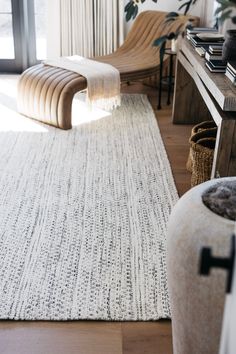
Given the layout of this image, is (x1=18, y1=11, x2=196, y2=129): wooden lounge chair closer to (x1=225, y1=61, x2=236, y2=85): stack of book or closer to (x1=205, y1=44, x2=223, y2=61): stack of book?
(x1=205, y1=44, x2=223, y2=61): stack of book

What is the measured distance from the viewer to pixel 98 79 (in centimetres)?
332

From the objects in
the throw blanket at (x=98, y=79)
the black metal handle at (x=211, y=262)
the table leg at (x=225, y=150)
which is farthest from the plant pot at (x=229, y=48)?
the black metal handle at (x=211, y=262)

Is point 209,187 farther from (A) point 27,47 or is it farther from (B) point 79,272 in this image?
(A) point 27,47

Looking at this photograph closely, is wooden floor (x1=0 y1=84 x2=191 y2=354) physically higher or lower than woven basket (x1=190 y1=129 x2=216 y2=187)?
lower

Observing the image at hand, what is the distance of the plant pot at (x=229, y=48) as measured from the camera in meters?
2.27

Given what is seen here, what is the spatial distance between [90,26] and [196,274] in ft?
12.5

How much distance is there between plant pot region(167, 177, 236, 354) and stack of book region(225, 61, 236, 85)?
3.27ft

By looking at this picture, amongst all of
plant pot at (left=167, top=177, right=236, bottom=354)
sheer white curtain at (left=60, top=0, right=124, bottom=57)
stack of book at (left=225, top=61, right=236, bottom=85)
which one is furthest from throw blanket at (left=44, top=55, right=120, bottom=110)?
plant pot at (left=167, top=177, right=236, bottom=354)

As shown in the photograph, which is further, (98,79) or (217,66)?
(98,79)

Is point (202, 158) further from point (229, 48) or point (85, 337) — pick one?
point (85, 337)

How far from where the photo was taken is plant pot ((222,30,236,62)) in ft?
7.45

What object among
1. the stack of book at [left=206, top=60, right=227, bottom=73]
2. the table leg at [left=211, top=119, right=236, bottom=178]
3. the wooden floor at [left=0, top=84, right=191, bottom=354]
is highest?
the stack of book at [left=206, top=60, right=227, bottom=73]

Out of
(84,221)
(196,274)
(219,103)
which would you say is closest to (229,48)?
(219,103)

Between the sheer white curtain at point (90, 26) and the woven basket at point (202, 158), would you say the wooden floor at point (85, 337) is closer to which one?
the woven basket at point (202, 158)
